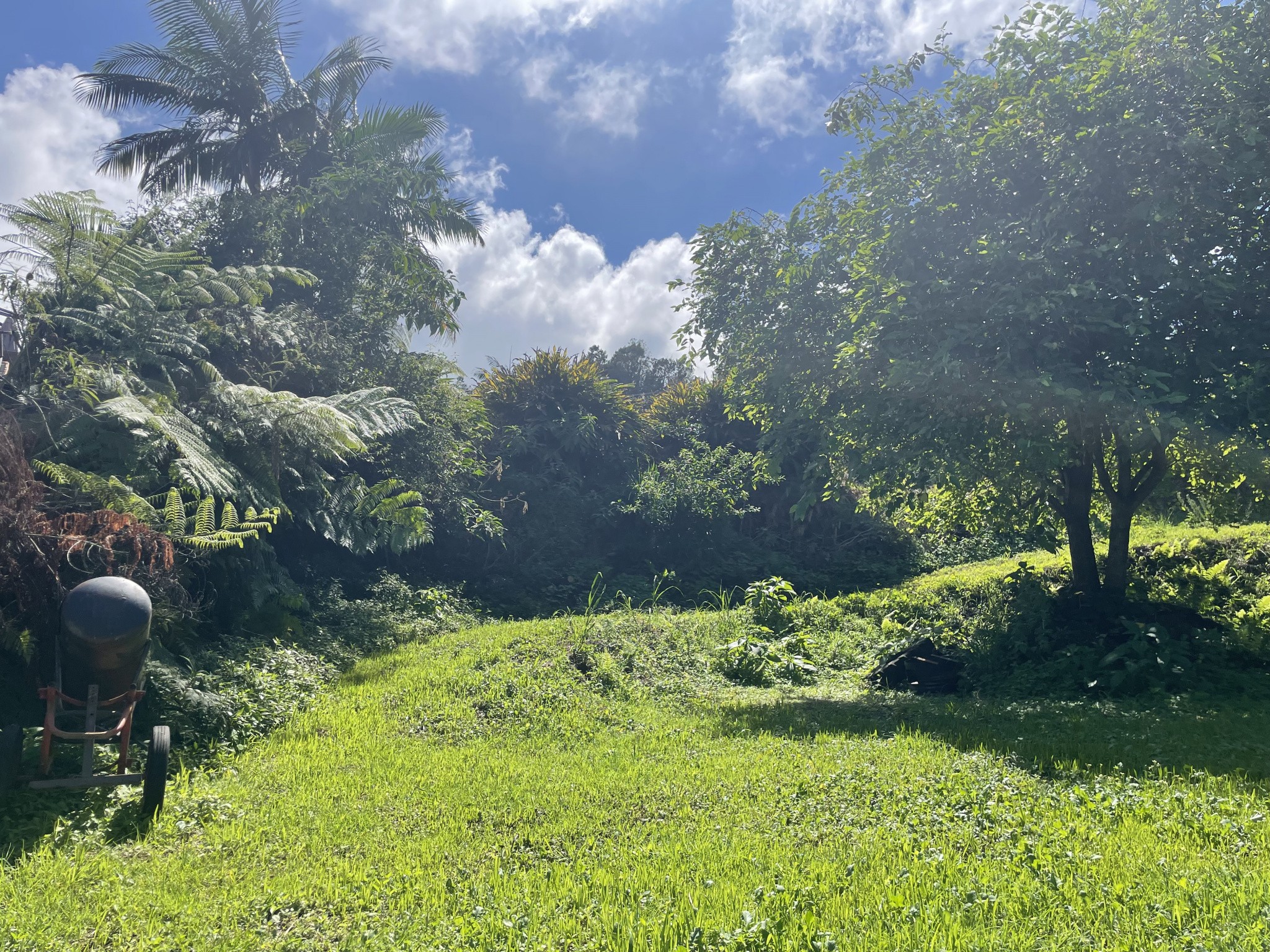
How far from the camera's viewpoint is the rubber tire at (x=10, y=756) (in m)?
5.30

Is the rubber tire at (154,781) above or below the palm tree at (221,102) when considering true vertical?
below

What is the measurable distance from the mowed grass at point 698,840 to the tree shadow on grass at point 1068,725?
0.04 meters

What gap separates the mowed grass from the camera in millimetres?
3580

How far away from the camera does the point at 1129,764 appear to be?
567 cm

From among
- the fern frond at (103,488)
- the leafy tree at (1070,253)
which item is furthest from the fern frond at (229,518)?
the leafy tree at (1070,253)

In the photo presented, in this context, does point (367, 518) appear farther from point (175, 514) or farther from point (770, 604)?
point (770, 604)

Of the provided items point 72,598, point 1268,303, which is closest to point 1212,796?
point 1268,303

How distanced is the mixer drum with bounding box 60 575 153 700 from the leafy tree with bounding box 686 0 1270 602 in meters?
6.93

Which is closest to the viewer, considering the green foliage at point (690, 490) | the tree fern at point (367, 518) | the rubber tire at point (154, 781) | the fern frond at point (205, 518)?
the rubber tire at point (154, 781)

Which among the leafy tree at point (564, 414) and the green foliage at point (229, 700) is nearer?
the green foliage at point (229, 700)

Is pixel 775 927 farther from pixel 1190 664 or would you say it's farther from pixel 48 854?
pixel 1190 664

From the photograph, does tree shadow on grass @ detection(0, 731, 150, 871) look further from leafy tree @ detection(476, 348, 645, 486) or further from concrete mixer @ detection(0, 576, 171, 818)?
leafy tree @ detection(476, 348, 645, 486)

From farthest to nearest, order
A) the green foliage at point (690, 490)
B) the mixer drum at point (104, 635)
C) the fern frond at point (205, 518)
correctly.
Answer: the green foliage at point (690, 490)
the fern frond at point (205, 518)
the mixer drum at point (104, 635)

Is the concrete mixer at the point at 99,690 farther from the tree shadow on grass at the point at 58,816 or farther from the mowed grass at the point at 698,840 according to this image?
the mowed grass at the point at 698,840
